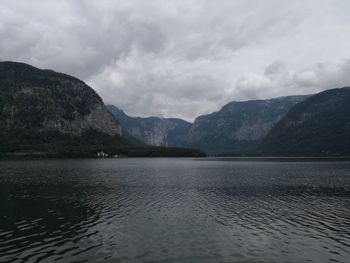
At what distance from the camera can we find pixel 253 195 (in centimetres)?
8806

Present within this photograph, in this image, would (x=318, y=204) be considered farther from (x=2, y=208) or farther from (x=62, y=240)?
(x=2, y=208)

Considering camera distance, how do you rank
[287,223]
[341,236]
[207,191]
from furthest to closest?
1. [207,191]
2. [287,223]
3. [341,236]

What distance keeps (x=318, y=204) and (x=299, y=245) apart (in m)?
34.6

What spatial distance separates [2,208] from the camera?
6481cm

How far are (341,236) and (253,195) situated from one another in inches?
1657

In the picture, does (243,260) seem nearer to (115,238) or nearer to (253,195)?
(115,238)

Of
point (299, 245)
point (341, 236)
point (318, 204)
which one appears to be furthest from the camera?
point (318, 204)

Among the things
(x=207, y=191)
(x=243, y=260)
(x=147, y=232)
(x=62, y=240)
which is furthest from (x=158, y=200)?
(x=243, y=260)

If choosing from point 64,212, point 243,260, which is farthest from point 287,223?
point 64,212

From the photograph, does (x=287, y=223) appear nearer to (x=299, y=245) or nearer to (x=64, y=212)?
(x=299, y=245)

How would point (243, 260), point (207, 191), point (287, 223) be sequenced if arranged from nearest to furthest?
1. point (243, 260)
2. point (287, 223)
3. point (207, 191)

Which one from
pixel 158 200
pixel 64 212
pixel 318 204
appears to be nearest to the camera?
→ pixel 64 212

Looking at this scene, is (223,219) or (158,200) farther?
(158,200)

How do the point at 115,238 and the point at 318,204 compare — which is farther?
the point at 318,204
